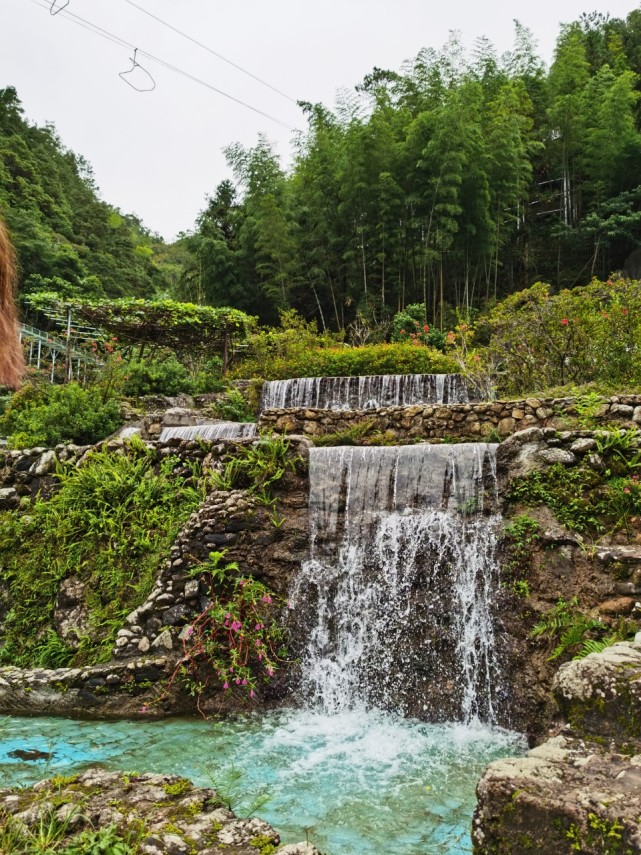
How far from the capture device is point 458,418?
7641 millimetres

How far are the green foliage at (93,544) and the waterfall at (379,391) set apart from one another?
4484mm

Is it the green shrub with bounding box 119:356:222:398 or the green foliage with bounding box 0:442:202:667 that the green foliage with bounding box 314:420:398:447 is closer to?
the green foliage with bounding box 0:442:202:667

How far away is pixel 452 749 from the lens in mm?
3656

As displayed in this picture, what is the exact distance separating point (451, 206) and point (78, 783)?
16.5 metres

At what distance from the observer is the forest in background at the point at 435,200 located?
16922 mm

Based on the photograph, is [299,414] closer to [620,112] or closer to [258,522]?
[258,522]

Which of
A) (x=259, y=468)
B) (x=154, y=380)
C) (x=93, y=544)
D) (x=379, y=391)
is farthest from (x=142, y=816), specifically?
(x=154, y=380)

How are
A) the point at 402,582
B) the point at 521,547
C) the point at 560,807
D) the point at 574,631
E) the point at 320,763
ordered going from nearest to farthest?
the point at 560,807
the point at 320,763
the point at 574,631
the point at 521,547
the point at 402,582

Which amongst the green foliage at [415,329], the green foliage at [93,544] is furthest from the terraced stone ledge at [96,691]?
the green foliage at [415,329]

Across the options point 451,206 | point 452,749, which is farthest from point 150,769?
point 451,206

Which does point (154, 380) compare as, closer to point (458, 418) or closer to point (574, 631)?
point (458, 418)

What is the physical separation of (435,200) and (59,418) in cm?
1263

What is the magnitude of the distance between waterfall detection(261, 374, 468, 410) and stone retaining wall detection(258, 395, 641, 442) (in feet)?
4.79

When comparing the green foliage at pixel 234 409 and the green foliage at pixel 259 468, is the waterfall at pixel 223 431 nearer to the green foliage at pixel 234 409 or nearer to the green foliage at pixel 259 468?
the green foliage at pixel 234 409
